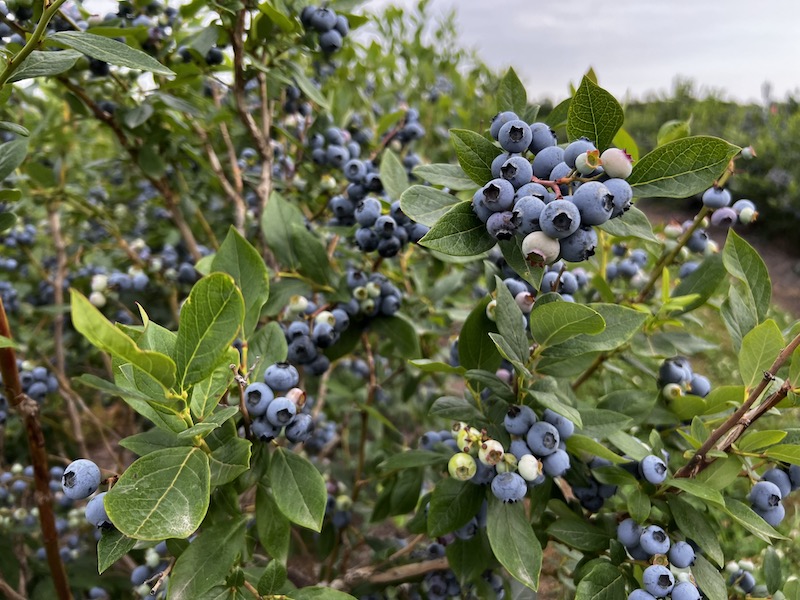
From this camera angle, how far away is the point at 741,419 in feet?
3.08

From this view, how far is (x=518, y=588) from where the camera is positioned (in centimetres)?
128

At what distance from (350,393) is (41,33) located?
5.00 feet

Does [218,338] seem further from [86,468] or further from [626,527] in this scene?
[626,527]

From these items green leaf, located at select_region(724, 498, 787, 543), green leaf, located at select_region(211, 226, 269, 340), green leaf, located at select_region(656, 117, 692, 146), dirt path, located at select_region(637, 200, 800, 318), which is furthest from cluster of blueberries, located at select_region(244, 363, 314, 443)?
dirt path, located at select_region(637, 200, 800, 318)

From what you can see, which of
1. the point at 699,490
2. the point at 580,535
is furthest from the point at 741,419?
the point at 580,535

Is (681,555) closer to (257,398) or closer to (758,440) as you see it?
(758,440)

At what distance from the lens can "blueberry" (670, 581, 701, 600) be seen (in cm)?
89

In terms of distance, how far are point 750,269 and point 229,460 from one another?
3.55ft

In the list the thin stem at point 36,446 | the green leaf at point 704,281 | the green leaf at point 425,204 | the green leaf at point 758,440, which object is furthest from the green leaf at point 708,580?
the thin stem at point 36,446

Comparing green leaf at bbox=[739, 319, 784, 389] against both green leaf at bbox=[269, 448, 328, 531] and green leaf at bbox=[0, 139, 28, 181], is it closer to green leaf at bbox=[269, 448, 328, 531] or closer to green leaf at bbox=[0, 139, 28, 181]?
green leaf at bbox=[269, 448, 328, 531]

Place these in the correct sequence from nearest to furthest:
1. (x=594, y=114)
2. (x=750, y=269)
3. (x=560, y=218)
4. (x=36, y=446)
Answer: (x=560, y=218), (x=594, y=114), (x=750, y=269), (x=36, y=446)

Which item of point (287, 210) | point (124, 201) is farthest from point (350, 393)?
point (124, 201)

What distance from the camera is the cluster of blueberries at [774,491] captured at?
989 millimetres

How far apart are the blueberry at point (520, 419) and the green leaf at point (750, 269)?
521 millimetres
